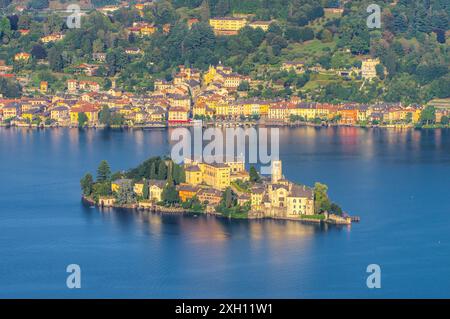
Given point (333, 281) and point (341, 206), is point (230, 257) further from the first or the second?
point (341, 206)

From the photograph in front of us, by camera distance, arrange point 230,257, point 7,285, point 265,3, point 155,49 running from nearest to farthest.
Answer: point 7,285 → point 230,257 → point 155,49 → point 265,3

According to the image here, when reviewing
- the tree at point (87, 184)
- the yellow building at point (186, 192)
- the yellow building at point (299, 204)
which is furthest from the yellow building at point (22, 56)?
the yellow building at point (299, 204)

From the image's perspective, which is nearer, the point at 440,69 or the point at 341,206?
the point at 341,206

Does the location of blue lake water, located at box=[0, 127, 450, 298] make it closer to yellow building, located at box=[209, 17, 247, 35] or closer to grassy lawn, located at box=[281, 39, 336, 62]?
grassy lawn, located at box=[281, 39, 336, 62]

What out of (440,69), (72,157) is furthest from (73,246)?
(440,69)

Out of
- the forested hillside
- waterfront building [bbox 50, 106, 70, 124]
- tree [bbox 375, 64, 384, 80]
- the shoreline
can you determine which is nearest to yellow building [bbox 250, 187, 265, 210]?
the shoreline

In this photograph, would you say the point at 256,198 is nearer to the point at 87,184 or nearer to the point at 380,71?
the point at 87,184
